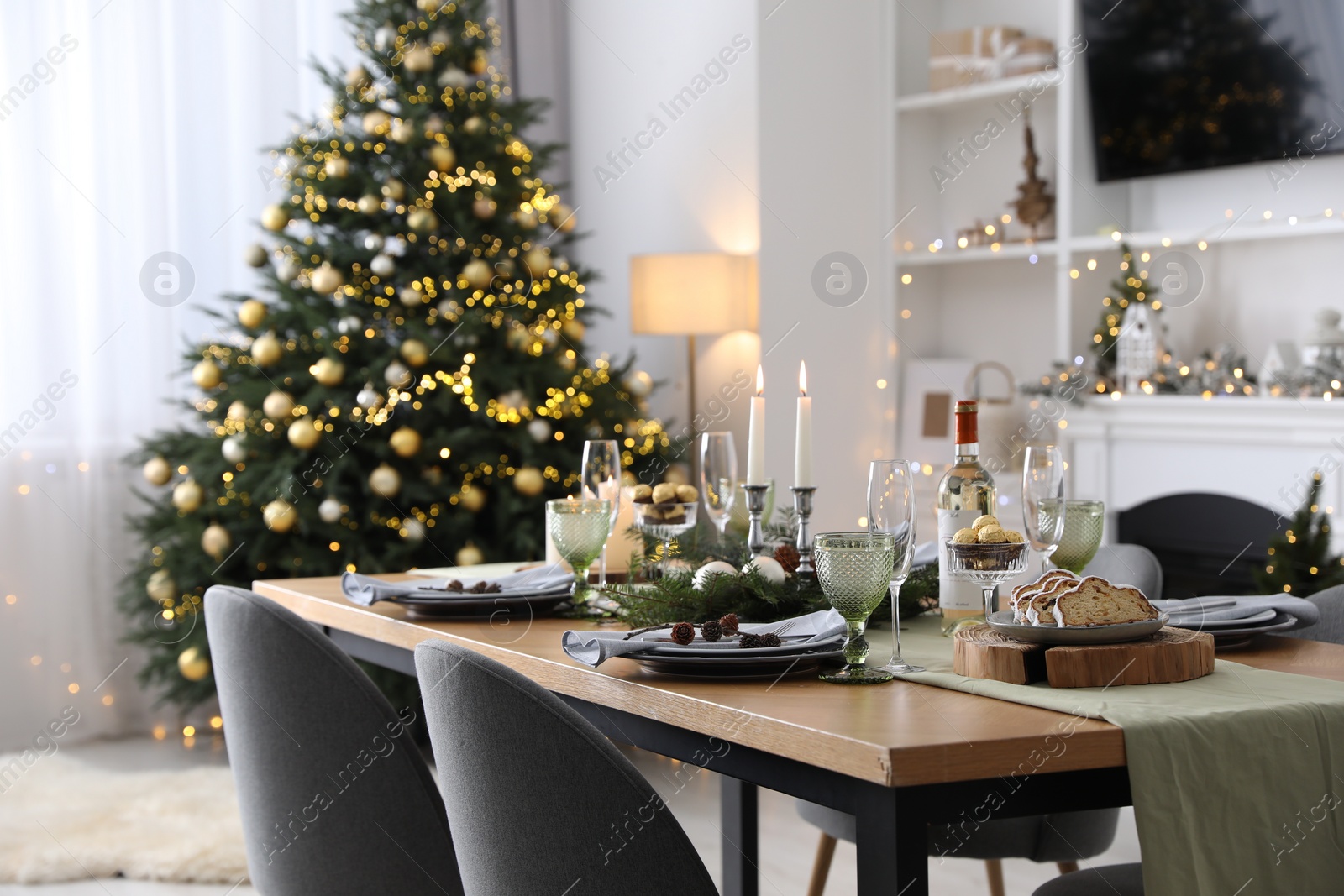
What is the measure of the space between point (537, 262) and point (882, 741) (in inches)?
116

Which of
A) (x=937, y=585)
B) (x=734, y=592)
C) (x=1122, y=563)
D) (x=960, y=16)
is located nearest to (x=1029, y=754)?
(x=734, y=592)

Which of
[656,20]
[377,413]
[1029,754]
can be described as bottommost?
[1029,754]

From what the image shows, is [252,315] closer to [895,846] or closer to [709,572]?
[709,572]

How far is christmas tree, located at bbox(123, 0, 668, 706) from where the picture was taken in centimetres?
362

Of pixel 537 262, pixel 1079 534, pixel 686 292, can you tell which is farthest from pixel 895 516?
pixel 686 292

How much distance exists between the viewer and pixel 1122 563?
2.06 metres

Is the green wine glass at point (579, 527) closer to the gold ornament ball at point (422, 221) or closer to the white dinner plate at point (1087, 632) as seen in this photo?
the white dinner plate at point (1087, 632)

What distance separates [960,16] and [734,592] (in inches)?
153

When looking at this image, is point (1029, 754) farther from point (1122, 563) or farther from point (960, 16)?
point (960, 16)

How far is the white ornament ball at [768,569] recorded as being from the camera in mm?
1548

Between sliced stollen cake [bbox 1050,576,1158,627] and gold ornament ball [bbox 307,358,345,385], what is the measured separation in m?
2.65

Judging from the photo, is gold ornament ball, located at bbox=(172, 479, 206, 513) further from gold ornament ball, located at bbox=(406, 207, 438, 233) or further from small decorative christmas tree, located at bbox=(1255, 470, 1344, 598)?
small decorative christmas tree, located at bbox=(1255, 470, 1344, 598)

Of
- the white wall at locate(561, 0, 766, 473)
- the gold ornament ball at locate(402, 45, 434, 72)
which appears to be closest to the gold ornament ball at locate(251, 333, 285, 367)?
the gold ornament ball at locate(402, 45, 434, 72)

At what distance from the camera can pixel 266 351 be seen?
3.59m
